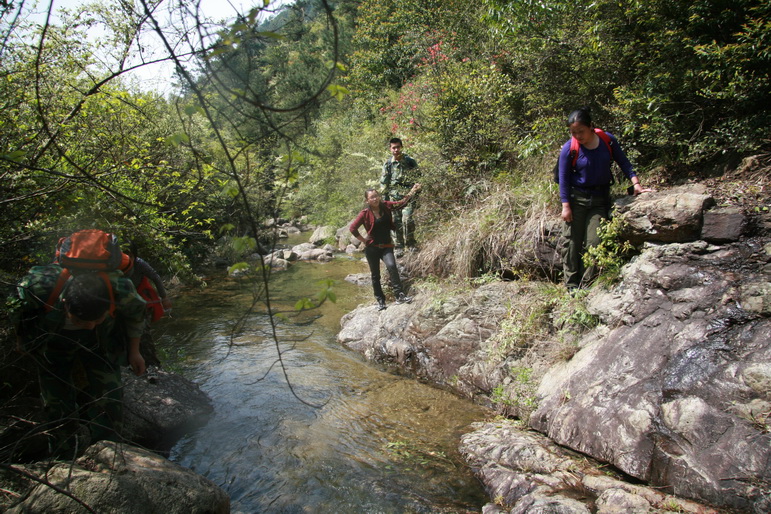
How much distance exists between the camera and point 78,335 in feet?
10.8

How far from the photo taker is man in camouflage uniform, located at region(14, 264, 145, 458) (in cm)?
→ 309

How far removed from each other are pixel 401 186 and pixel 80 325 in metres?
6.33

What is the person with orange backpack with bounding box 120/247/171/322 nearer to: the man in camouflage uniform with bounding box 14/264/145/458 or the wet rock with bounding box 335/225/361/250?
the man in camouflage uniform with bounding box 14/264/145/458

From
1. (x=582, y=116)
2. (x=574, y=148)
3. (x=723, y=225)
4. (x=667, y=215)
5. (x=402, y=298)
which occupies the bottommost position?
(x=402, y=298)

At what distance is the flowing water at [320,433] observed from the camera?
3859 millimetres

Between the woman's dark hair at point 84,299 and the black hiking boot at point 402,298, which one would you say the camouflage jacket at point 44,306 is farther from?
the black hiking boot at point 402,298

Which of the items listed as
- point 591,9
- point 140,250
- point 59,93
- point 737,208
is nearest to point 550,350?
point 737,208

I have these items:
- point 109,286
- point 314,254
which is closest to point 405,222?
point 109,286

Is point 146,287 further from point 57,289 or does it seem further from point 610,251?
Result: point 610,251

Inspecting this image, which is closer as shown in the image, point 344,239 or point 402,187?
point 402,187

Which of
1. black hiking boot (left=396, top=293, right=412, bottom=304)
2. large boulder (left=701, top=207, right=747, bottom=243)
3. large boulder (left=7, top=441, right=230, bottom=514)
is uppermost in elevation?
large boulder (left=701, top=207, right=747, bottom=243)

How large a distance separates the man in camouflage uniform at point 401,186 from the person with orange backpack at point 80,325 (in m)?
5.66

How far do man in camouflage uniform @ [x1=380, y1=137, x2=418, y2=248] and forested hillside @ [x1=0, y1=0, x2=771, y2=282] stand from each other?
39cm

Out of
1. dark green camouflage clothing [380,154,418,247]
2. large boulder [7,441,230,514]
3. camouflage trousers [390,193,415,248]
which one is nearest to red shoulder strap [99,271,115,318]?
large boulder [7,441,230,514]
